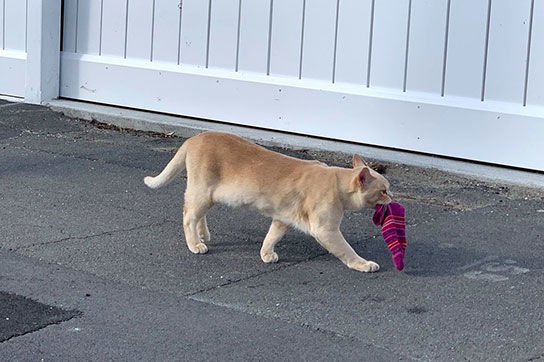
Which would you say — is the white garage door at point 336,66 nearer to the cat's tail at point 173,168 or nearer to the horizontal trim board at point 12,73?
the horizontal trim board at point 12,73

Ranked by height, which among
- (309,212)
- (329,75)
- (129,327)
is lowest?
(129,327)

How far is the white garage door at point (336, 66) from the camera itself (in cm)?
757

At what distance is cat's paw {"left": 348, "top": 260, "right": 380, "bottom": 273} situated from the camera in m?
5.66

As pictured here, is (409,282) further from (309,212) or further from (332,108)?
(332,108)

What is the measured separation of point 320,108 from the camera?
27.8 feet

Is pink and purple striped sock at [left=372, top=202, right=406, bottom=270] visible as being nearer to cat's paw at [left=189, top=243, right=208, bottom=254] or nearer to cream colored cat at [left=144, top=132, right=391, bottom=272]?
cream colored cat at [left=144, top=132, right=391, bottom=272]

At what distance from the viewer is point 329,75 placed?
8438mm

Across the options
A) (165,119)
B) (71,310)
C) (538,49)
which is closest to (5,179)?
(165,119)

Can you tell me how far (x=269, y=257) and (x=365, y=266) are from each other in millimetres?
523

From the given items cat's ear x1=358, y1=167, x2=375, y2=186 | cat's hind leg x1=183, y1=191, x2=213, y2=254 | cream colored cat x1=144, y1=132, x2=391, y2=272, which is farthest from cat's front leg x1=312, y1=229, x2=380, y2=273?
cat's hind leg x1=183, y1=191, x2=213, y2=254

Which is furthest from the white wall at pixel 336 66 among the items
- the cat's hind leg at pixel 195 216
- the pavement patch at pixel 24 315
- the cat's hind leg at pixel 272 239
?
the pavement patch at pixel 24 315

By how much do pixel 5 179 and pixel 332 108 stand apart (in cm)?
251

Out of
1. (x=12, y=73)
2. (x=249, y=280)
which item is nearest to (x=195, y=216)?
(x=249, y=280)

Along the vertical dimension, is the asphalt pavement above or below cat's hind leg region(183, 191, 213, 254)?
below
